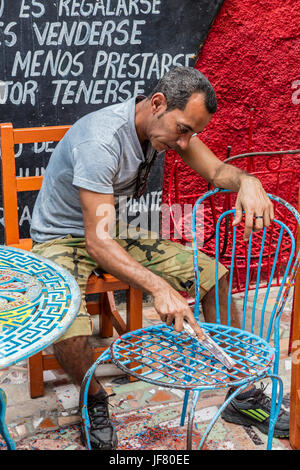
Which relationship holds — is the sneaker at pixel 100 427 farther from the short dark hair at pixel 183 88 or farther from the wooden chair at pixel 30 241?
the short dark hair at pixel 183 88

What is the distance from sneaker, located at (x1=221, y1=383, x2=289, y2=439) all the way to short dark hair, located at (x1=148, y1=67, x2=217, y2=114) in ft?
4.52

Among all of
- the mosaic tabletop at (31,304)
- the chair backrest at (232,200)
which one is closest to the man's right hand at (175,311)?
the mosaic tabletop at (31,304)

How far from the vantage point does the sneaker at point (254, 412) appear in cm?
283

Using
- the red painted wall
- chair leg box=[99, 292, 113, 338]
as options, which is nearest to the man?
chair leg box=[99, 292, 113, 338]

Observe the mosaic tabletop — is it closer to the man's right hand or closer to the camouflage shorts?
the man's right hand

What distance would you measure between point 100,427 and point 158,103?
4.99 feet

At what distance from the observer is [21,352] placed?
5.31 ft

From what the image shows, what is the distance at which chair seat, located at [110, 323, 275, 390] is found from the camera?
209 cm

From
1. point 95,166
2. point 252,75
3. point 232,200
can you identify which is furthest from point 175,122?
point 232,200

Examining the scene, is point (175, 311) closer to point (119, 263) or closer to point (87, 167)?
point (119, 263)

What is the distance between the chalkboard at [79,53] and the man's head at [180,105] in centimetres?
112

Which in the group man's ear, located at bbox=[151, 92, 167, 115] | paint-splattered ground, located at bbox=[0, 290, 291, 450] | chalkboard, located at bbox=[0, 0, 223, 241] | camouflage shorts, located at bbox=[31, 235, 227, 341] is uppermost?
chalkboard, located at bbox=[0, 0, 223, 241]

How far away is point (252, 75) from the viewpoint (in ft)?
13.3

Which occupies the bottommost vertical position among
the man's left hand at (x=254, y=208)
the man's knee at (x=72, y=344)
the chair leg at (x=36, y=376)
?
the chair leg at (x=36, y=376)
